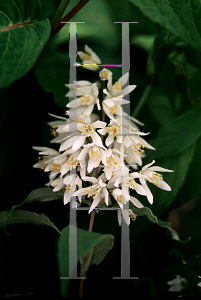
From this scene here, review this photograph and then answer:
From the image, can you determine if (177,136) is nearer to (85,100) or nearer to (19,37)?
(85,100)

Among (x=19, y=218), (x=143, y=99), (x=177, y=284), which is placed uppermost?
(x=143, y=99)

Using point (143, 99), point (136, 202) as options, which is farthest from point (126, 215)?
point (143, 99)

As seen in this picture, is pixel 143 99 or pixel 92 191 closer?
pixel 92 191

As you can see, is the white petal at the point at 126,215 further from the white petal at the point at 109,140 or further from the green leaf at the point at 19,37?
the green leaf at the point at 19,37

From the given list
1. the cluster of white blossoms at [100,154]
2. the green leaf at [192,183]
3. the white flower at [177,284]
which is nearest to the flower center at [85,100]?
the cluster of white blossoms at [100,154]

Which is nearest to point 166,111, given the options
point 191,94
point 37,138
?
point 191,94

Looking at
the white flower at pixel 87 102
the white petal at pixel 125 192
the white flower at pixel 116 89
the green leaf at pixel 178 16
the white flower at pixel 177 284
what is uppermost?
the green leaf at pixel 178 16

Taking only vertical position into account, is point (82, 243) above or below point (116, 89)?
below
